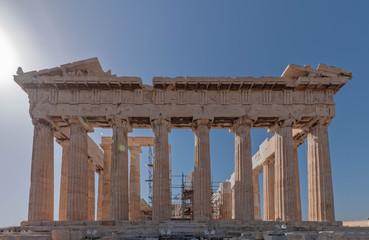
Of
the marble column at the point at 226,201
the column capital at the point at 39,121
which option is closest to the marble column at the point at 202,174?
the column capital at the point at 39,121

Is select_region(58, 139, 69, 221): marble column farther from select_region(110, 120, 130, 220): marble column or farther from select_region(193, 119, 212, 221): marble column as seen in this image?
select_region(193, 119, 212, 221): marble column

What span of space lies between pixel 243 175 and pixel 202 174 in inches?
103

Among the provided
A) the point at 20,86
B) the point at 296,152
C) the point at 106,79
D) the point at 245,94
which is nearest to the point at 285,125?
the point at 245,94

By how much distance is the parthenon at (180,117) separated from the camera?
24328 mm

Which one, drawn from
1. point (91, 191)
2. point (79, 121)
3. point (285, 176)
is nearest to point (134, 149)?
Result: point (91, 191)

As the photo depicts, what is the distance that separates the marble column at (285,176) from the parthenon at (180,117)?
6 cm

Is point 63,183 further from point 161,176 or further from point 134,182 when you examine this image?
point 161,176

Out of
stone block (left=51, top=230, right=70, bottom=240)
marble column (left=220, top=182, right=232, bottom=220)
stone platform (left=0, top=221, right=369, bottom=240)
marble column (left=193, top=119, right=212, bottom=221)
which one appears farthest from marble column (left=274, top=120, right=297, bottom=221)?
stone block (left=51, top=230, right=70, bottom=240)

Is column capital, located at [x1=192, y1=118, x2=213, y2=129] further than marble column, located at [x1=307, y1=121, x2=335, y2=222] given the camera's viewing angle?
Yes

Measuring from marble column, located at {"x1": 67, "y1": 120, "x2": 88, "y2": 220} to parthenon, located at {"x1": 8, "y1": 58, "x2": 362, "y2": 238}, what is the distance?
6 cm

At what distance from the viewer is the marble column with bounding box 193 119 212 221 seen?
23.9m

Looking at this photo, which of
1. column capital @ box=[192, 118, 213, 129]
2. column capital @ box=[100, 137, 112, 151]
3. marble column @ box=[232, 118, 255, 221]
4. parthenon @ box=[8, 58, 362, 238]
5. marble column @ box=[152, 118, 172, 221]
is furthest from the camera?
column capital @ box=[100, 137, 112, 151]

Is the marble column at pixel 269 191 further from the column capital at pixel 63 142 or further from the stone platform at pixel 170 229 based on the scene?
the column capital at pixel 63 142

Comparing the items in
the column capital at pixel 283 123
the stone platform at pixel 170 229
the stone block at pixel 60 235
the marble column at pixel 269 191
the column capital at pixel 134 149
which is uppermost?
the column capital at pixel 283 123
